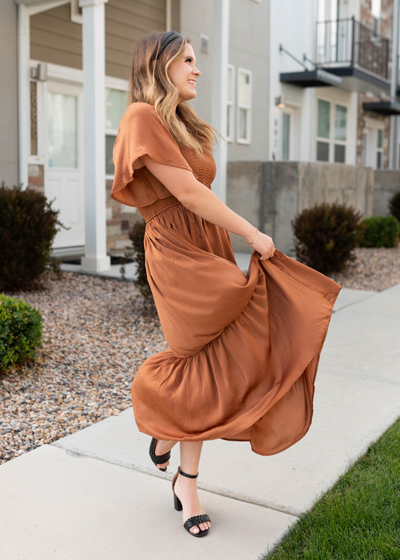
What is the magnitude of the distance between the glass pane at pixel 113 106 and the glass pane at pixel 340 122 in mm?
7787

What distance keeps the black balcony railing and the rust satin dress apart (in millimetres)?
13715

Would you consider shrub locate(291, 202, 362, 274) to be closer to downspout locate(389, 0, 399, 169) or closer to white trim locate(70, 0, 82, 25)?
white trim locate(70, 0, 82, 25)

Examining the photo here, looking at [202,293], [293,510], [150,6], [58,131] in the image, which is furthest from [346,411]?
[150,6]

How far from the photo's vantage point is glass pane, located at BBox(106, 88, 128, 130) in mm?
9914

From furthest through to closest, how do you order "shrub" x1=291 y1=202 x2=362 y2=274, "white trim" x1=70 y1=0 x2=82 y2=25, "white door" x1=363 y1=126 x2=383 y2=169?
1. "white door" x1=363 y1=126 x2=383 y2=169
2. "white trim" x1=70 y1=0 x2=82 y2=25
3. "shrub" x1=291 y1=202 x2=362 y2=274

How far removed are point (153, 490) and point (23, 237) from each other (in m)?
4.32

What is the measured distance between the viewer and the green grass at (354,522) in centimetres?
218

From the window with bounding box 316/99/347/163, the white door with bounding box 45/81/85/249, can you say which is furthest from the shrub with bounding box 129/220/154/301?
the window with bounding box 316/99/347/163

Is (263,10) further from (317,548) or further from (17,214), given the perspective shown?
(317,548)

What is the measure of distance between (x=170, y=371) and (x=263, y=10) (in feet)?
40.2

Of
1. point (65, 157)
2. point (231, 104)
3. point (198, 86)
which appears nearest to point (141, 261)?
point (65, 157)

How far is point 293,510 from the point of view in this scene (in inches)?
97.4

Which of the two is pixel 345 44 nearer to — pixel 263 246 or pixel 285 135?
pixel 285 135

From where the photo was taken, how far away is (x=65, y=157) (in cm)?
930
